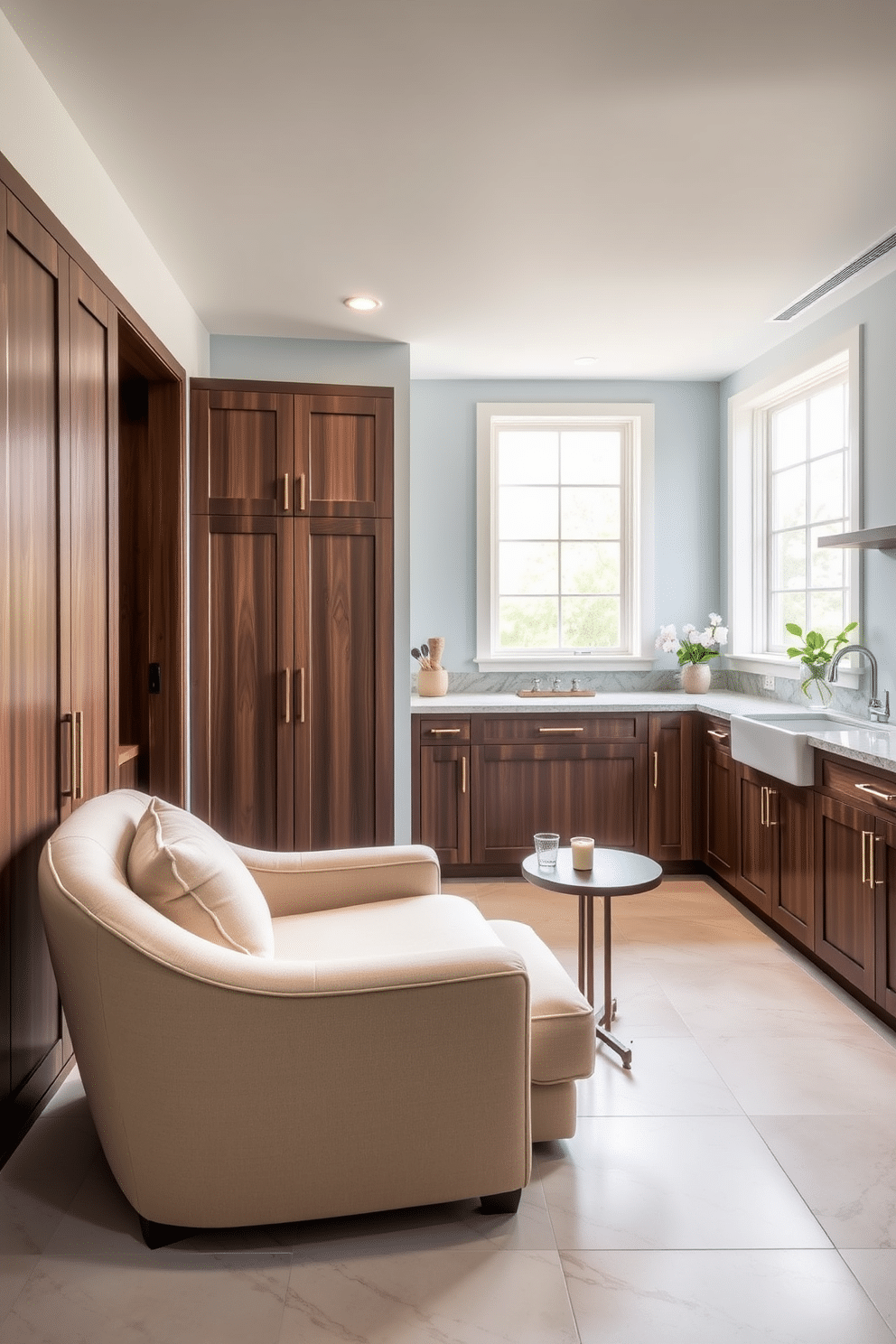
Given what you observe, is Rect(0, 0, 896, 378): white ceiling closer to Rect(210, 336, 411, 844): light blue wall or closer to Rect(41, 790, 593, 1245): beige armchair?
Rect(210, 336, 411, 844): light blue wall

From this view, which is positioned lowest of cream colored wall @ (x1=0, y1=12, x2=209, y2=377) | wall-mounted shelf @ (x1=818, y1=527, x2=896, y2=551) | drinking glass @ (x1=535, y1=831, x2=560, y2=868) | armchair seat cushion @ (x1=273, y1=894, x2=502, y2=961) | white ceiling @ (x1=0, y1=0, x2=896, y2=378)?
armchair seat cushion @ (x1=273, y1=894, x2=502, y2=961)

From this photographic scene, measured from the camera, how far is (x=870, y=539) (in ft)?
10.4

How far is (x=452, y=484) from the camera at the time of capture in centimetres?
507

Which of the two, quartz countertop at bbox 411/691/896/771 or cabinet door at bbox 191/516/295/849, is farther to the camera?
quartz countertop at bbox 411/691/896/771

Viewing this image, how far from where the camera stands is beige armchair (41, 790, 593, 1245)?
1663 mm

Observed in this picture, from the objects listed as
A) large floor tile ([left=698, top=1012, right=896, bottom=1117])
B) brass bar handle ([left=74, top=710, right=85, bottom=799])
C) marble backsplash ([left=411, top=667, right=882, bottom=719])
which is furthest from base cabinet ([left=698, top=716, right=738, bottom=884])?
brass bar handle ([left=74, top=710, right=85, bottom=799])

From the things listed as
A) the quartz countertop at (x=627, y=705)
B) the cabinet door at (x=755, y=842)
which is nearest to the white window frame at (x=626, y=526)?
the quartz countertop at (x=627, y=705)

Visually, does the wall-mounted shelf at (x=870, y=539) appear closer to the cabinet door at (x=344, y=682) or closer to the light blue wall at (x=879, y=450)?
the light blue wall at (x=879, y=450)

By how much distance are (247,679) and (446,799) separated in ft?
3.90

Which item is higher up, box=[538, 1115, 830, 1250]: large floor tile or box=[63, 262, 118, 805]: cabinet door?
box=[63, 262, 118, 805]: cabinet door

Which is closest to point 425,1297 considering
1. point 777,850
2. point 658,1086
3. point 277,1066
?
point 277,1066

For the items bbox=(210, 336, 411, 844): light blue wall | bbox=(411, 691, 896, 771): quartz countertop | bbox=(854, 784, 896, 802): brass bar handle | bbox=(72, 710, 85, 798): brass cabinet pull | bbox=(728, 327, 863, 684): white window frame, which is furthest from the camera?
bbox=(728, 327, 863, 684): white window frame

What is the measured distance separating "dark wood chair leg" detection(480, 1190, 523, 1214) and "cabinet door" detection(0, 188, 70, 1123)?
108 cm

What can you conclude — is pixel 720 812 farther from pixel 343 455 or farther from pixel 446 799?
pixel 343 455
